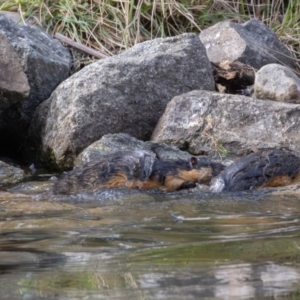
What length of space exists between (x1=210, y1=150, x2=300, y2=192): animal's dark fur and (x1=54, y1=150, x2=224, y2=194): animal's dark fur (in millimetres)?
238

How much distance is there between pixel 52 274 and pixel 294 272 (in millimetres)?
741

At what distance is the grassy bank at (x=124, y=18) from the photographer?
8945 millimetres

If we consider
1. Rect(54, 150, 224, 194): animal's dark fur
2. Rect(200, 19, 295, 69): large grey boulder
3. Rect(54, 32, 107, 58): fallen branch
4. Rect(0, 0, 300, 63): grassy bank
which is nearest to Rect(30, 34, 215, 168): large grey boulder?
Rect(200, 19, 295, 69): large grey boulder

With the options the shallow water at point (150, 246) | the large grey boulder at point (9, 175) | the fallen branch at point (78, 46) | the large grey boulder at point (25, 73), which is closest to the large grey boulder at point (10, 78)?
the large grey boulder at point (25, 73)

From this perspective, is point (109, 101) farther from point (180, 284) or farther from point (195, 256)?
point (180, 284)

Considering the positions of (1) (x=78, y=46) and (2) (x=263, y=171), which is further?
(1) (x=78, y=46)

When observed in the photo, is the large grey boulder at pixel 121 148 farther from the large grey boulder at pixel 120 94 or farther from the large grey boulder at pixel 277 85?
the large grey boulder at pixel 277 85

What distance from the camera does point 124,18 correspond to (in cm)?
912

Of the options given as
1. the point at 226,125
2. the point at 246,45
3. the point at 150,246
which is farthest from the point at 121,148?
the point at 150,246

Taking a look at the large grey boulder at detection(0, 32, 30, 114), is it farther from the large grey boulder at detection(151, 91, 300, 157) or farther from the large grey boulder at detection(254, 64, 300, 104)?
the large grey boulder at detection(254, 64, 300, 104)

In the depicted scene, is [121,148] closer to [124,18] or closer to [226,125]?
[226,125]

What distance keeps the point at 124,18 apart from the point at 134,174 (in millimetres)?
4239

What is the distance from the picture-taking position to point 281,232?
10.8ft

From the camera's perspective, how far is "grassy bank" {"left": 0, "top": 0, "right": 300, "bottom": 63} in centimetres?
895
